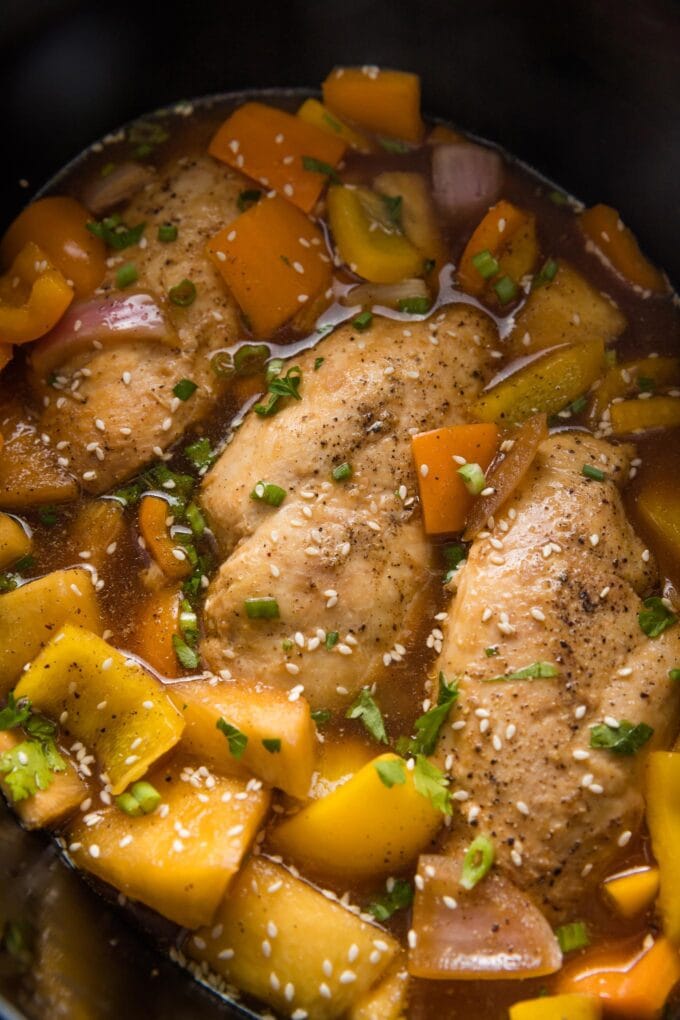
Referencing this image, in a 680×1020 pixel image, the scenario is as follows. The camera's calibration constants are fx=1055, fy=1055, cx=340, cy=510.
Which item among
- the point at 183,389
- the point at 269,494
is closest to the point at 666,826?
the point at 269,494

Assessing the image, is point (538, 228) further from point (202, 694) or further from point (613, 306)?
point (202, 694)

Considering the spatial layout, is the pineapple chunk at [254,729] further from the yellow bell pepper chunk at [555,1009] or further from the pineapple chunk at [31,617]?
the yellow bell pepper chunk at [555,1009]

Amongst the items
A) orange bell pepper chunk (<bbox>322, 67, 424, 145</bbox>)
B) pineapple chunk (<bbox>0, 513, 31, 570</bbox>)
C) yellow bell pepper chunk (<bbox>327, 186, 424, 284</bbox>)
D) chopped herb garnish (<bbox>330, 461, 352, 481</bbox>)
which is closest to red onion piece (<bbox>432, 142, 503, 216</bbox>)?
orange bell pepper chunk (<bbox>322, 67, 424, 145</bbox>)

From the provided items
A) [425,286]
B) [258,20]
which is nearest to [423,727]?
[425,286]

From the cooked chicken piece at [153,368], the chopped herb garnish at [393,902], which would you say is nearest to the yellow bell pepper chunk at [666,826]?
the chopped herb garnish at [393,902]

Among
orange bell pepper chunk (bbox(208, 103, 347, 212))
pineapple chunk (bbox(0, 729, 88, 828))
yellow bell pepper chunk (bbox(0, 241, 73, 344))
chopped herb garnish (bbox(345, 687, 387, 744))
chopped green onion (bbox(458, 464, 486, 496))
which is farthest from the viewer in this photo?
orange bell pepper chunk (bbox(208, 103, 347, 212))

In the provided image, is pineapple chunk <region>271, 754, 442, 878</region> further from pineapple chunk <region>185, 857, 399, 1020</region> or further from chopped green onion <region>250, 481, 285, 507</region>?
chopped green onion <region>250, 481, 285, 507</region>
